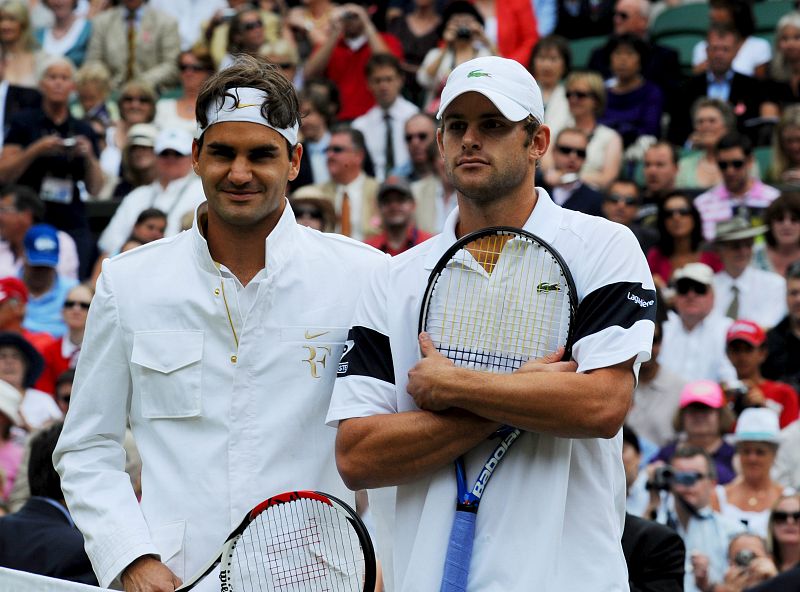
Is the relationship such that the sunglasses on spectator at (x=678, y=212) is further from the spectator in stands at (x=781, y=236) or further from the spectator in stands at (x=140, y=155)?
the spectator in stands at (x=140, y=155)

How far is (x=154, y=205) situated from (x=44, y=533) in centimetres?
663

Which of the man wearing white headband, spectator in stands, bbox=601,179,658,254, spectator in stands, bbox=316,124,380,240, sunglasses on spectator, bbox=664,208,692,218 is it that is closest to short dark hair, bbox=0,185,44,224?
spectator in stands, bbox=316,124,380,240

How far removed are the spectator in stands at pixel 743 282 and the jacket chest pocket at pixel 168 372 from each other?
7.09m

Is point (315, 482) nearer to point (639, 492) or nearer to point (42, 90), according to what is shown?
point (639, 492)

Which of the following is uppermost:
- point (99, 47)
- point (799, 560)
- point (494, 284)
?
point (99, 47)

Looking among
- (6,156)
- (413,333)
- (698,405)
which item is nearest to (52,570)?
(413,333)

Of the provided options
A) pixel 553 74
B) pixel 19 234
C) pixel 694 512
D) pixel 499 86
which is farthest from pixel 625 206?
pixel 499 86

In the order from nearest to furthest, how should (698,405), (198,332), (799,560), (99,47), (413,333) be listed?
1. (413,333)
2. (198,332)
3. (799,560)
4. (698,405)
5. (99,47)

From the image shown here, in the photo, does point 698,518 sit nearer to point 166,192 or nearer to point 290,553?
point 290,553

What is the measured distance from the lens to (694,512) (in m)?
8.23

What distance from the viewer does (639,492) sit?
8523mm

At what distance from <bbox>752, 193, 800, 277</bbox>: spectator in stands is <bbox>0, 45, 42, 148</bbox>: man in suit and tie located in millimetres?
6382

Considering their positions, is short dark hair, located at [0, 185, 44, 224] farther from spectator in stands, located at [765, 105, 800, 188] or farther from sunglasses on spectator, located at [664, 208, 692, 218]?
spectator in stands, located at [765, 105, 800, 188]

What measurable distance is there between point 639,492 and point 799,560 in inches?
37.4
